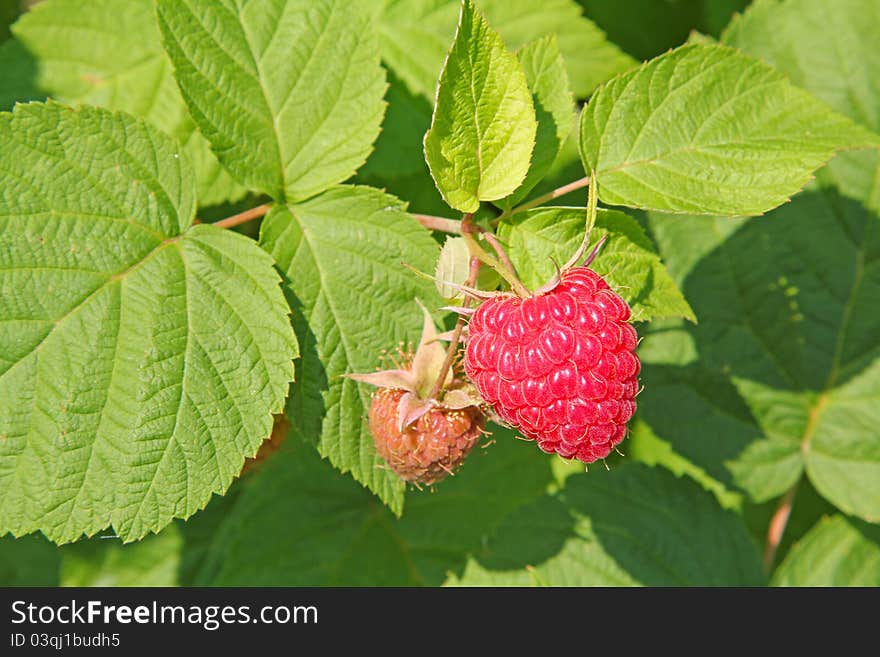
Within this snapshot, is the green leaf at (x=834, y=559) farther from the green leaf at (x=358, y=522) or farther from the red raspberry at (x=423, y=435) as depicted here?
the red raspberry at (x=423, y=435)

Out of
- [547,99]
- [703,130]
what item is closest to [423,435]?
[547,99]

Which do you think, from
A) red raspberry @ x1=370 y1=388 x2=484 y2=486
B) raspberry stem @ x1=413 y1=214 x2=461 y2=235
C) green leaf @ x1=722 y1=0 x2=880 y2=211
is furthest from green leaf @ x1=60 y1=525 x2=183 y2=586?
green leaf @ x1=722 y1=0 x2=880 y2=211

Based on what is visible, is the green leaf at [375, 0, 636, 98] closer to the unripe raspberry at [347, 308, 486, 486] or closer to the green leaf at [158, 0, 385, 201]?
the green leaf at [158, 0, 385, 201]

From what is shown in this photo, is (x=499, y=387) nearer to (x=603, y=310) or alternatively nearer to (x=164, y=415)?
(x=603, y=310)

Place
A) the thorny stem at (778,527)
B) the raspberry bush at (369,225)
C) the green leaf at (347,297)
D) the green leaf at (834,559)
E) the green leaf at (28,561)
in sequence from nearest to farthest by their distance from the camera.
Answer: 1. the raspberry bush at (369,225)
2. the green leaf at (347,297)
3. the green leaf at (834,559)
4. the thorny stem at (778,527)
5. the green leaf at (28,561)

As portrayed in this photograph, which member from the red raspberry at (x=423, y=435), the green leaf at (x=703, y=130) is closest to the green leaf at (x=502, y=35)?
the green leaf at (x=703, y=130)

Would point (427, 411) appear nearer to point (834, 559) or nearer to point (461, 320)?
point (461, 320)
